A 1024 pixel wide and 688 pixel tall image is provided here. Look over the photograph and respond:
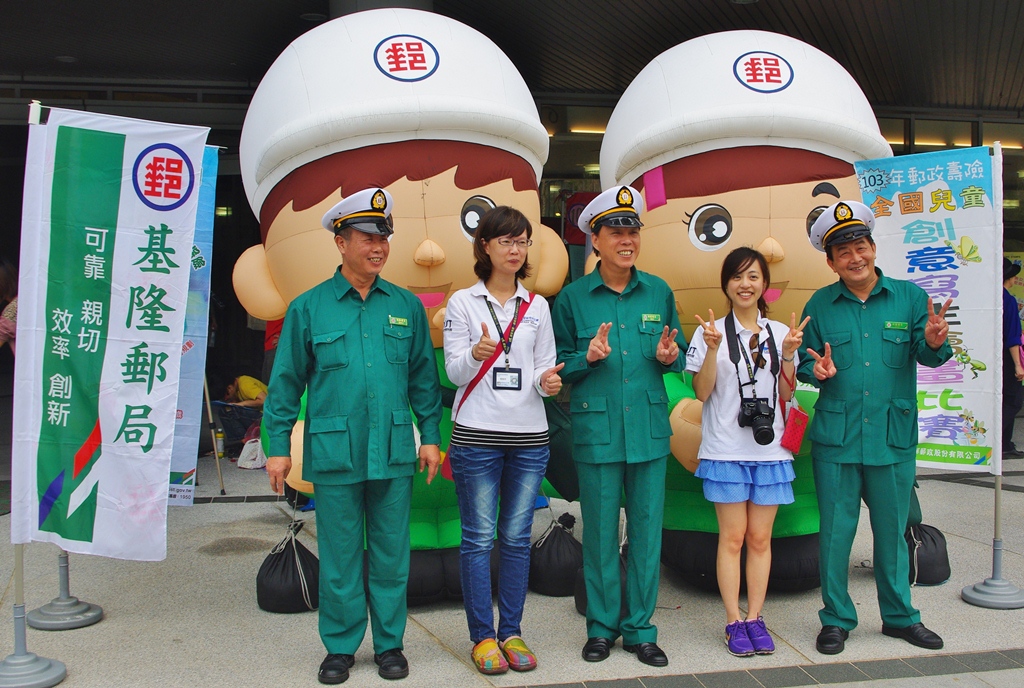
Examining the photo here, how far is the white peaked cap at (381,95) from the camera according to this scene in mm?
3844

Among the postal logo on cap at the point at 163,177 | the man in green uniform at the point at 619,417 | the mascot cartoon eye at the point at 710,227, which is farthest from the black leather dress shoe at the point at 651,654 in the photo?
the postal logo on cap at the point at 163,177

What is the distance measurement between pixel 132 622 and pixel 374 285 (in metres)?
1.95

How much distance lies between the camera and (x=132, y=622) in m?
4.07

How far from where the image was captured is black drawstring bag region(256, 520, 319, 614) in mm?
4105

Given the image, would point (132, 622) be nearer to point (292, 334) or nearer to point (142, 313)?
point (142, 313)

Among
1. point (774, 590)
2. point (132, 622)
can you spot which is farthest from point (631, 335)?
point (132, 622)

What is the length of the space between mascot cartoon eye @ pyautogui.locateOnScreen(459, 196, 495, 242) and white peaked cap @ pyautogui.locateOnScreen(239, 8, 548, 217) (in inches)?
10.3

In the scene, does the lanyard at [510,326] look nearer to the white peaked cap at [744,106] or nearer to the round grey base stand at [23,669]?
A: the white peaked cap at [744,106]

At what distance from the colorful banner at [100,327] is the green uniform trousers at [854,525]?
103 inches

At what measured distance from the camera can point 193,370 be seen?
4.73 metres

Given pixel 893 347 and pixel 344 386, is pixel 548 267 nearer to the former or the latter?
pixel 344 386

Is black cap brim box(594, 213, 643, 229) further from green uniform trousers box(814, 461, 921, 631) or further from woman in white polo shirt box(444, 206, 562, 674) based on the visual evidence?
green uniform trousers box(814, 461, 921, 631)

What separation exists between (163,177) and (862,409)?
2.92 meters

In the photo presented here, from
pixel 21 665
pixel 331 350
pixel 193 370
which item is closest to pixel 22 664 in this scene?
pixel 21 665
